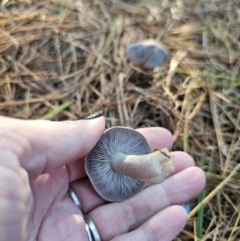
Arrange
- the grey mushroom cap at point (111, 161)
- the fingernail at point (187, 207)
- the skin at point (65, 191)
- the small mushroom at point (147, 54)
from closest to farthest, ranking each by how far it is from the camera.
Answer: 1. the skin at point (65, 191)
2. the grey mushroom cap at point (111, 161)
3. the fingernail at point (187, 207)
4. the small mushroom at point (147, 54)

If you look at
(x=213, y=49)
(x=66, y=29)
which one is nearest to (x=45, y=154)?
(x=66, y=29)

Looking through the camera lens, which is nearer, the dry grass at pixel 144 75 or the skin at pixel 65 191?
the skin at pixel 65 191

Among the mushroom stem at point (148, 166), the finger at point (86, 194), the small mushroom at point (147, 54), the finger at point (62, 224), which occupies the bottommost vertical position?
the finger at point (62, 224)

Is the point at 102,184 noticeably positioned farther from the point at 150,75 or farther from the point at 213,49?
the point at 213,49

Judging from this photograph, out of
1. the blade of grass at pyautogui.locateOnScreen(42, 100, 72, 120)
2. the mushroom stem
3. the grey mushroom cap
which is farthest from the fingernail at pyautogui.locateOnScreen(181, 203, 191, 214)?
the blade of grass at pyautogui.locateOnScreen(42, 100, 72, 120)

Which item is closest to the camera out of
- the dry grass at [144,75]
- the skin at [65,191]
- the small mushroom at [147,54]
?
the skin at [65,191]

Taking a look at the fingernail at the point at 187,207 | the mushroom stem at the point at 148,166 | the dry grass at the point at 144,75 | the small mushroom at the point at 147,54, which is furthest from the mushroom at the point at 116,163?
the small mushroom at the point at 147,54

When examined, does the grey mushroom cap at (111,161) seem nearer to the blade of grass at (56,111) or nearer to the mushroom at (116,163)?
the mushroom at (116,163)
